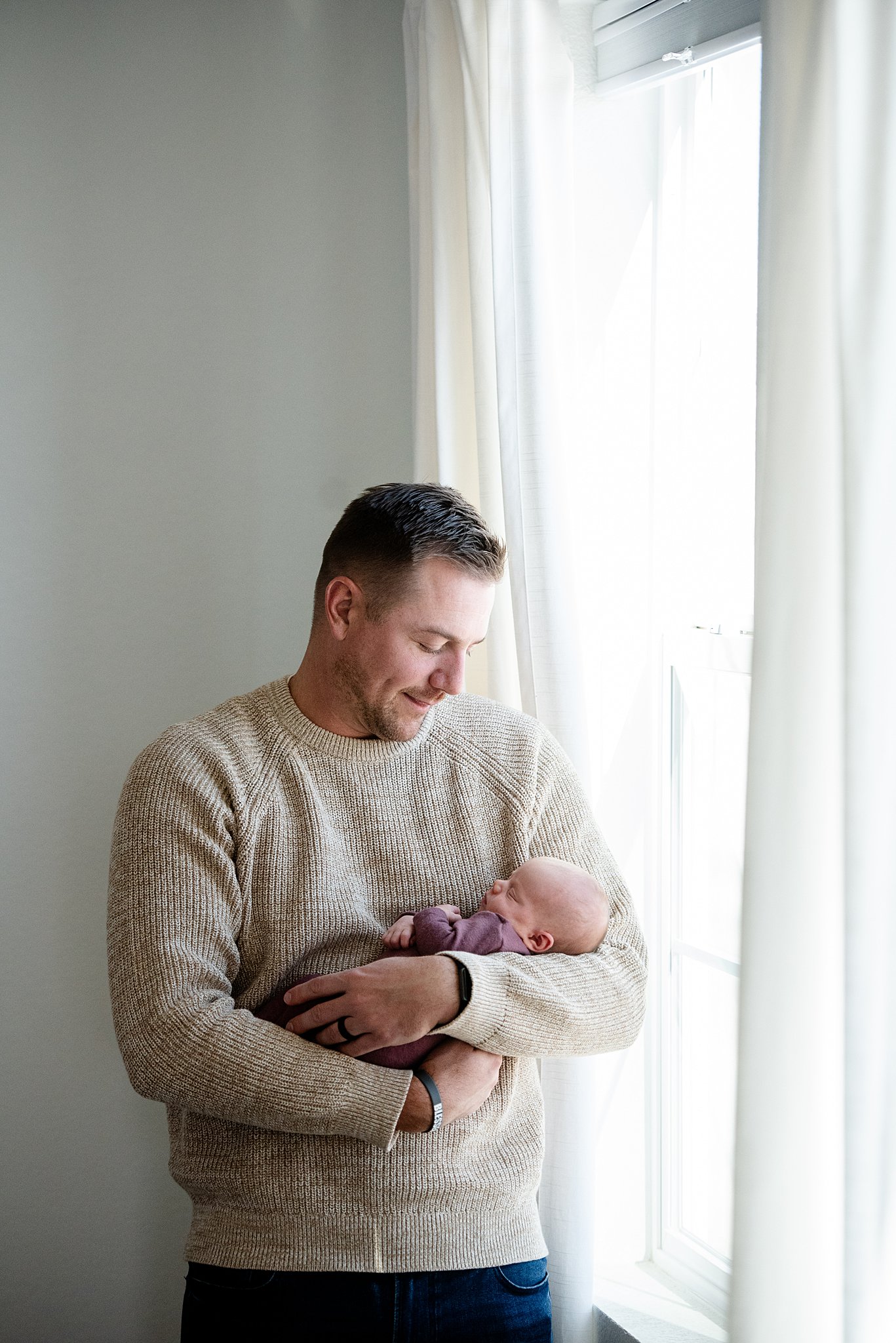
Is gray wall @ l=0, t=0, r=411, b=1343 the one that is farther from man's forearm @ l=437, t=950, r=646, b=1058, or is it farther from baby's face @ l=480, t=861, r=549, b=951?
man's forearm @ l=437, t=950, r=646, b=1058

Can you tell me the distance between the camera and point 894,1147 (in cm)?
113

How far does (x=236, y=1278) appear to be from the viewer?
1.42m

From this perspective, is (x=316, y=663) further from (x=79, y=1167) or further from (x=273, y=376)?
(x=79, y=1167)

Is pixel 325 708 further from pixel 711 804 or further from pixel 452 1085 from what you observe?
pixel 711 804

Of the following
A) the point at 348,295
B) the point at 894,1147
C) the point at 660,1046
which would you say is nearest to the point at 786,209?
the point at 894,1147

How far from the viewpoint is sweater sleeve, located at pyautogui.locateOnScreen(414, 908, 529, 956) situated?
4.72ft

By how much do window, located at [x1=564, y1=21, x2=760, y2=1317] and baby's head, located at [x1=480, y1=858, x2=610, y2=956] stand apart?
446mm

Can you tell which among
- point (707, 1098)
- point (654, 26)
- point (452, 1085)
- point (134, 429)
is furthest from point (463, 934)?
point (654, 26)

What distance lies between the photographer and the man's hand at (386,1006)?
1.36 metres

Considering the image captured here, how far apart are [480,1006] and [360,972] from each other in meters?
0.15

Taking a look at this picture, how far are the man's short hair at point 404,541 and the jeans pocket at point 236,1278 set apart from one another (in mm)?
862

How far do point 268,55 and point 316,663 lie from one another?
4.74ft

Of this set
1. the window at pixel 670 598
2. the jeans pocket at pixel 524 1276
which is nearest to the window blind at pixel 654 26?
the window at pixel 670 598

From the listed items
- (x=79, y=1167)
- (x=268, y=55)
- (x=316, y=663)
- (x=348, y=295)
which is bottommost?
(x=79, y=1167)
